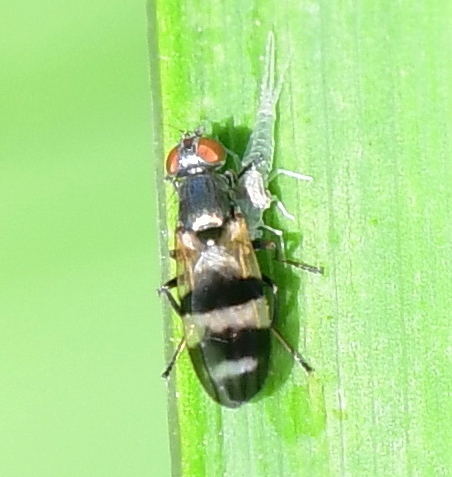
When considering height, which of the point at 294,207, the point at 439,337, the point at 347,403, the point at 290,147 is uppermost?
the point at 290,147

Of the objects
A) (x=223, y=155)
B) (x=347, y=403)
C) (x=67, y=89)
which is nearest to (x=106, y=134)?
(x=67, y=89)

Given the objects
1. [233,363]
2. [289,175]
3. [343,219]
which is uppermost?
[289,175]

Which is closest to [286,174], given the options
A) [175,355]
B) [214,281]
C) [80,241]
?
[214,281]

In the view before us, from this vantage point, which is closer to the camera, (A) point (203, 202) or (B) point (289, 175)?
(B) point (289, 175)

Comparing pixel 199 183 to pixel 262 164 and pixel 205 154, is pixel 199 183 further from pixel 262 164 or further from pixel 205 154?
pixel 262 164

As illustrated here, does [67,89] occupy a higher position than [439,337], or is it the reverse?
[67,89]

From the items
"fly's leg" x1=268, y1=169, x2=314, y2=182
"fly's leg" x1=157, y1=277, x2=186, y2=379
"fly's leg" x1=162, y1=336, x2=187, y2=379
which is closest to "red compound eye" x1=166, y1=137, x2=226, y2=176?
"fly's leg" x1=268, y1=169, x2=314, y2=182

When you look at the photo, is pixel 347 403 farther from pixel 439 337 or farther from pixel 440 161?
pixel 440 161

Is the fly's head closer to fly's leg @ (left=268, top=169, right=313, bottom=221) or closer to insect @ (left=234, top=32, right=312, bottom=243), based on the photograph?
insect @ (left=234, top=32, right=312, bottom=243)
